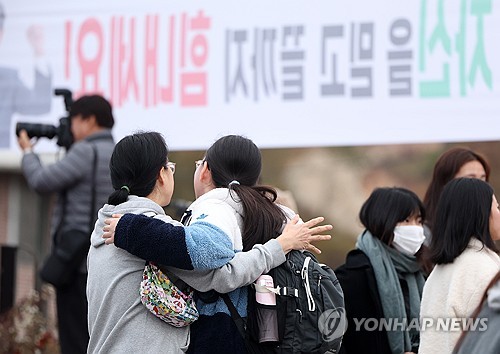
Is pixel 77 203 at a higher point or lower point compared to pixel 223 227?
lower

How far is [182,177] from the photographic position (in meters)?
14.0

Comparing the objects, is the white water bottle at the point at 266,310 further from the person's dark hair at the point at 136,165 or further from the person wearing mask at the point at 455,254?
the person wearing mask at the point at 455,254

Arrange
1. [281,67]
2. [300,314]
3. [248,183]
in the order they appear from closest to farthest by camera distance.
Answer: [300,314] → [248,183] → [281,67]

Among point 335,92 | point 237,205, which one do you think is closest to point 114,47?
point 335,92

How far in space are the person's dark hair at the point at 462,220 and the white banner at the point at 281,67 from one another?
1.68 metres

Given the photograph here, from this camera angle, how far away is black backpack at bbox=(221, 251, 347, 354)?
135 inches

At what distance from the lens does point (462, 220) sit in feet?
12.8

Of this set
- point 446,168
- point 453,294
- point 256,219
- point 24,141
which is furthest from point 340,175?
point 256,219

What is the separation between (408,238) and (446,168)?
0.85 metres

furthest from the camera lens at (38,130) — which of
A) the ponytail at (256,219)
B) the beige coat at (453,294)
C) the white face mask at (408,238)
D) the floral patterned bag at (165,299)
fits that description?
the beige coat at (453,294)

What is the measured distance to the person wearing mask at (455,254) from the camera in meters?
3.79

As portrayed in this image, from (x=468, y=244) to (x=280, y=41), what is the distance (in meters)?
2.36

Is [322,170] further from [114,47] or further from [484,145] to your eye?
[114,47]

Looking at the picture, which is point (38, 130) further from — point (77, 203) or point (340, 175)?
point (340, 175)
